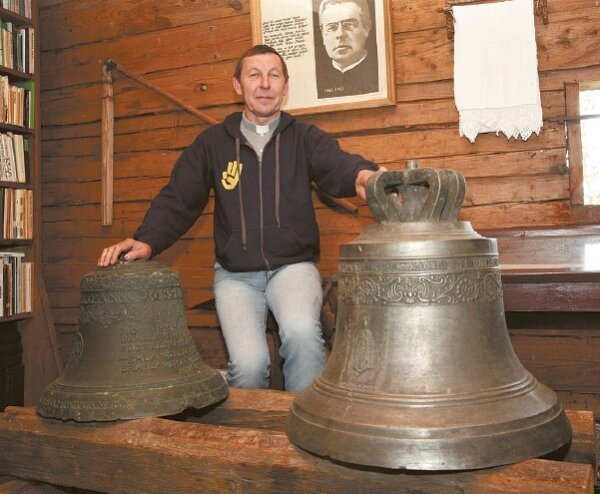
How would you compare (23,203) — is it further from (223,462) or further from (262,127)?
(223,462)

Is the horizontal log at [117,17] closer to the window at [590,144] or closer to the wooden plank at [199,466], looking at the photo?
the window at [590,144]

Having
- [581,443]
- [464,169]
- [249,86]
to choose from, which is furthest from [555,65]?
[581,443]

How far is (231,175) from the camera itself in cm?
284

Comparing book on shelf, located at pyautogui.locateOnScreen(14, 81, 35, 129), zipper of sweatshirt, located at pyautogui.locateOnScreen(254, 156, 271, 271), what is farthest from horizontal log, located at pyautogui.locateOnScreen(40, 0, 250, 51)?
zipper of sweatshirt, located at pyautogui.locateOnScreen(254, 156, 271, 271)

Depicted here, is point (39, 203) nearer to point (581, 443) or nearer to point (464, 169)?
point (464, 169)

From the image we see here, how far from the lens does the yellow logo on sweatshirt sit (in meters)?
2.82

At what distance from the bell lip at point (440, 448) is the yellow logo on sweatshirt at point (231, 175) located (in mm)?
1730

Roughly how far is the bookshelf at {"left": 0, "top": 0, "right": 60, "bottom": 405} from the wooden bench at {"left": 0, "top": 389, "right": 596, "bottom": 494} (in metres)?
2.30

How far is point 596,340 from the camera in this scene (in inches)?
123

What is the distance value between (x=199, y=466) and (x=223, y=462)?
57 millimetres

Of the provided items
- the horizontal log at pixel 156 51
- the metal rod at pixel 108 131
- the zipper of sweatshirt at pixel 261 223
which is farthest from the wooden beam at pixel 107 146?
the zipper of sweatshirt at pixel 261 223

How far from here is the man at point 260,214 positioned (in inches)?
95.9

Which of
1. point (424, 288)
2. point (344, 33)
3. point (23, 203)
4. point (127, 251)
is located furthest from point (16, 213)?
point (424, 288)

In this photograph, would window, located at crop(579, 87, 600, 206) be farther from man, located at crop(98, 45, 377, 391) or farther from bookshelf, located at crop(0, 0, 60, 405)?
bookshelf, located at crop(0, 0, 60, 405)
